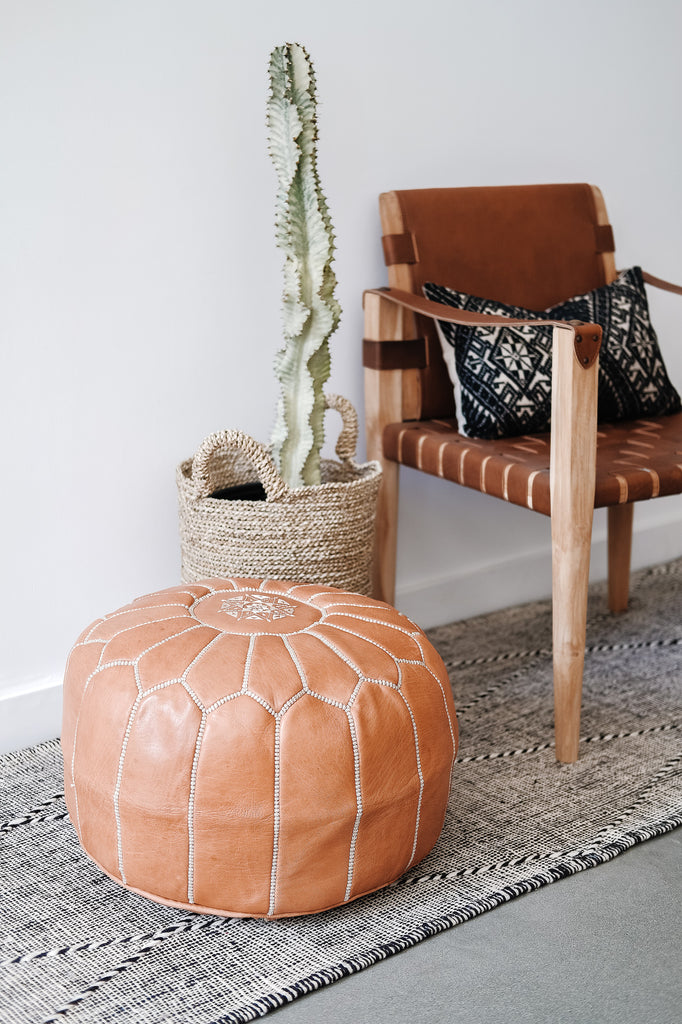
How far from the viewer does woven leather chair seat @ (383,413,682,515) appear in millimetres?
1725

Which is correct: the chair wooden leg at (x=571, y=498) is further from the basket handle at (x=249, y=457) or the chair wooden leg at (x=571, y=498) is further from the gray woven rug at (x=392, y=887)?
the basket handle at (x=249, y=457)

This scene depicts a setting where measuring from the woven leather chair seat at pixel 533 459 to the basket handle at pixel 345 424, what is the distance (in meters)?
0.15

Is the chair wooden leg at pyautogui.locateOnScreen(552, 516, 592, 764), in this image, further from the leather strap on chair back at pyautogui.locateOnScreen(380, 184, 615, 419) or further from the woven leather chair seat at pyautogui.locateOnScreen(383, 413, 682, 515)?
the leather strap on chair back at pyautogui.locateOnScreen(380, 184, 615, 419)

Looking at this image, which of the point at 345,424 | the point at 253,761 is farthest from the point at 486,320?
the point at 253,761

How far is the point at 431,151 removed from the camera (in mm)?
2227

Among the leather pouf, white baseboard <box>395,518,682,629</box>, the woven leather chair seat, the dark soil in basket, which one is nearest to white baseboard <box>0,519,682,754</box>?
white baseboard <box>395,518,682,629</box>

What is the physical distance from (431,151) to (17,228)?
95 cm

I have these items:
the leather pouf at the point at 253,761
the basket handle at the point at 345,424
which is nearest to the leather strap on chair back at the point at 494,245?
the basket handle at the point at 345,424

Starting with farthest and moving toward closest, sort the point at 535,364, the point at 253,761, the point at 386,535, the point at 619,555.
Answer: the point at 619,555 → the point at 386,535 → the point at 535,364 → the point at 253,761

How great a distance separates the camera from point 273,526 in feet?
5.69

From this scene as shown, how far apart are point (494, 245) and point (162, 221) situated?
0.72 m

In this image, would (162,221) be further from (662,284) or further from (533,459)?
(662,284)

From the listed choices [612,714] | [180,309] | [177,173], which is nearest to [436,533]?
[612,714]

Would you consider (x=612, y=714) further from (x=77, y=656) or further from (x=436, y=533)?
(x=77, y=656)
